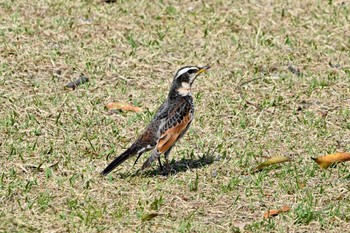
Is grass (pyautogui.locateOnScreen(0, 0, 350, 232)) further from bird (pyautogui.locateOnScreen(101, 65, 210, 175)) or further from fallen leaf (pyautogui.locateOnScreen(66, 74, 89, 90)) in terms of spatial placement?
bird (pyautogui.locateOnScreen(101, 65, 210, 175))

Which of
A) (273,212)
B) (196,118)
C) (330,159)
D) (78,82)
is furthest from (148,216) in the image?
(78,82)

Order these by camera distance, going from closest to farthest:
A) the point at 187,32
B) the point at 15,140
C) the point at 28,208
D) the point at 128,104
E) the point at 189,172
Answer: the point at 28,208
the point at 189,172
the point at 15,140
the point at 128,104
the point at 187,32

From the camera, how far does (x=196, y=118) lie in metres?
11.4

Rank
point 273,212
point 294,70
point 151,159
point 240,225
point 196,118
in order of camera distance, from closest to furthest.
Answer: point 240,225 < point 273,212 < point 151,159 < point 196,118 < point 294,70

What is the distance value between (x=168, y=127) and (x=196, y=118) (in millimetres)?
1554

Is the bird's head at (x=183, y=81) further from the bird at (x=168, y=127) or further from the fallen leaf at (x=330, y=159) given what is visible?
the fallen leaf at (x=330, y=159)

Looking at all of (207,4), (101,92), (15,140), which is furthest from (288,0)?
(15,140)

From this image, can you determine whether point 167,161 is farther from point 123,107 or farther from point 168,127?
point 123,107

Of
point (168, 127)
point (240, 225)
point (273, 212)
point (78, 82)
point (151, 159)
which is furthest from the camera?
point (78, 82)

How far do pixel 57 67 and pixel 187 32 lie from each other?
7.67 feet

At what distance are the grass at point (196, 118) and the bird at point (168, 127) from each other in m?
0.29

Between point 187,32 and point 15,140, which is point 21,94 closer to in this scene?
point 15,140

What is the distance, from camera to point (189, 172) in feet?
32.2

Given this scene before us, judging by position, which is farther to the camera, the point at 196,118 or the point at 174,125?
the point at 196,118
